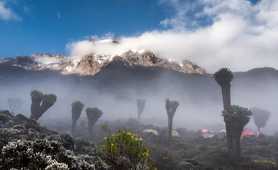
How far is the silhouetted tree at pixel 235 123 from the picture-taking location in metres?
51.1

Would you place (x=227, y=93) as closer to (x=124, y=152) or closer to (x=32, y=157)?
(x=124, y=152)

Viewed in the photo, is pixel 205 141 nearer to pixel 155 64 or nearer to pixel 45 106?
pixel 45 106

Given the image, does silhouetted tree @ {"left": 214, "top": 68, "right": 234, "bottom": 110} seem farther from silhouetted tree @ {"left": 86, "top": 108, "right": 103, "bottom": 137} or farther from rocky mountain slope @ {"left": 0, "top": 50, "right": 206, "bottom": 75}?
rocky mountain slope @ {"left": 0, "top": 50, "right": 206, "bottom": 75}

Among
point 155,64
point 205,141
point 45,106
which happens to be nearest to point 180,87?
point 155,64

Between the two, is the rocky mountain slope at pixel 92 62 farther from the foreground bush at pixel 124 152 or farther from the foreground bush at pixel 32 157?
the foreground bush at pixel 32 157

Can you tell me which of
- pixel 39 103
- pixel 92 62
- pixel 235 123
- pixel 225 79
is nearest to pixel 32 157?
pixel 235 123

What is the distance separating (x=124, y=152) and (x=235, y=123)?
99.6 feet

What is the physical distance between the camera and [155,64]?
141m

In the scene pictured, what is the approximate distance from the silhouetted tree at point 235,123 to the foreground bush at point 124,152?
2871 centimetres

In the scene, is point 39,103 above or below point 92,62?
below

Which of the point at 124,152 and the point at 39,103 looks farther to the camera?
the point at 39,103

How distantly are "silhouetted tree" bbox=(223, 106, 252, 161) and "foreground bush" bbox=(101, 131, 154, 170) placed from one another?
94.2ft

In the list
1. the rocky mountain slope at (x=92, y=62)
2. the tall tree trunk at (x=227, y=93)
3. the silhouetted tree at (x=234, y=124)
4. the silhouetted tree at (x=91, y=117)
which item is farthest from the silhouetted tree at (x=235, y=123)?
the rocky mountain slope at (x=92, y=62)

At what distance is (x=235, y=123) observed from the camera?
51312 mm
